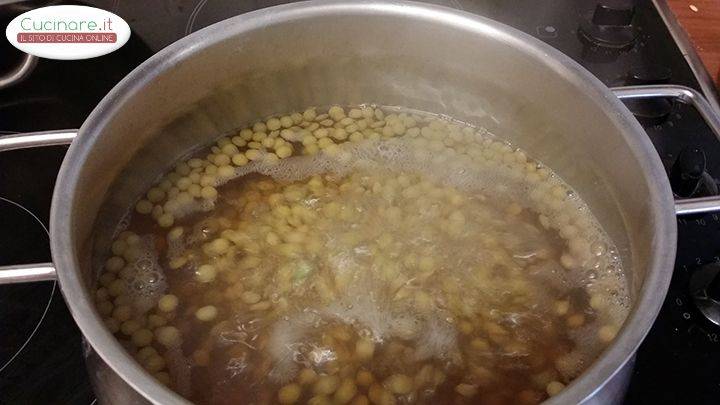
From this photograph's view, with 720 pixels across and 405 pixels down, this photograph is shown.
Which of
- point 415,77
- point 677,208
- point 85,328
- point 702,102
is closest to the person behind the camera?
point 85,328

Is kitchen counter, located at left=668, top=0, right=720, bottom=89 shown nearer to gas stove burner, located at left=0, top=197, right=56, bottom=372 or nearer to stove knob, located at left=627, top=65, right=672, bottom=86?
stove knob, located at left=627, top=65, right=672, bottom=86

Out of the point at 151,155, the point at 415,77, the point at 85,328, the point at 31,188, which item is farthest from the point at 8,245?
the point at 415,77

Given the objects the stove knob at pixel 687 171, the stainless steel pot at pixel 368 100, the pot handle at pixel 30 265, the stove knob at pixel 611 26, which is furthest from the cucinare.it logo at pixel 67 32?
the stove knob at pixel 687 171

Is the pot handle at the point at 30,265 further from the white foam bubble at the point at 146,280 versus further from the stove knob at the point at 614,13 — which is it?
the stove knob at the point at 614,13

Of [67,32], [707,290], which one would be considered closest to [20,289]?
[67,32]

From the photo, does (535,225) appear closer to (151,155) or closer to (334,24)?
(334,24)

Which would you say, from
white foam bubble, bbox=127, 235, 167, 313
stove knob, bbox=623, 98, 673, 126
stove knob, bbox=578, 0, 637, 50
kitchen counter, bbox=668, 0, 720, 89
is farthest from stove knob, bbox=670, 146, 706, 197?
white foam bubble, bbox=127, 235, 167, 313
